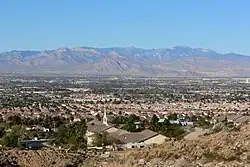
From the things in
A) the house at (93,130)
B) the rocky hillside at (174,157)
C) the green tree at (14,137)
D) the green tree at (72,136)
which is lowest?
the house at (93,130)

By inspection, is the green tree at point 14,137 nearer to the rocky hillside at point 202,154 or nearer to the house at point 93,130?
the house at point 93,130

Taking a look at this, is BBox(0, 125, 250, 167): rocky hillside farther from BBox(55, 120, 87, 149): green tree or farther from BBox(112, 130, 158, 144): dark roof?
BBox(112, 130, 158, 144): dark roof

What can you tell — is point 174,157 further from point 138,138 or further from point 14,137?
point 138,138

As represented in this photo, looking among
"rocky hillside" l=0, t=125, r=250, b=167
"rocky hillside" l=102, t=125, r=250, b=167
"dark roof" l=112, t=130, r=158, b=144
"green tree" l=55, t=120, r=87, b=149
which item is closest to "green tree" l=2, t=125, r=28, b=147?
"green tree" l=55, t=120, r=87, b=149

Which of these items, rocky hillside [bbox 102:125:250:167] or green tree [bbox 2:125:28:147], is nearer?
rocky hillside [bbox 102:125:250:167]

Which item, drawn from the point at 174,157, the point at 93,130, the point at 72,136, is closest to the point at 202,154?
the point at 174,157

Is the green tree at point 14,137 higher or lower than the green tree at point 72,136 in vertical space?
higher

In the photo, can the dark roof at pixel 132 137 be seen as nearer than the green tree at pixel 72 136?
No

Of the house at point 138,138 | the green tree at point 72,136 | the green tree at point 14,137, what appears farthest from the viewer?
the house at point 138,138

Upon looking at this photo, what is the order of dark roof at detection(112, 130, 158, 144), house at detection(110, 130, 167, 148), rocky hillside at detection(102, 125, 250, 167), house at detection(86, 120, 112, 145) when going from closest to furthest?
rocky hillside at detection(102, 125, 250, 167), house at detection(110, 130, 167, 148), dark roof at detection(112, 130, 158, 144), house at detection(86, 120, 112, 145)

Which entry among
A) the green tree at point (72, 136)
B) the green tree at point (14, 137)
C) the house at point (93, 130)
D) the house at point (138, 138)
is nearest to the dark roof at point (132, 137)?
the house at point (138, 138)

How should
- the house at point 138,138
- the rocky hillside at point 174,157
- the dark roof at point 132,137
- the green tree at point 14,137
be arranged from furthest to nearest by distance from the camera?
the dark roof at point 132,137
the house at point 138,138
the green tree at point 14,137
the rocky hillside at point 174,157

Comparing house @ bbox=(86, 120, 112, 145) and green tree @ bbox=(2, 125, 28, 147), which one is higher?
green tree @ bbox=(2, 125, 28, 147)
